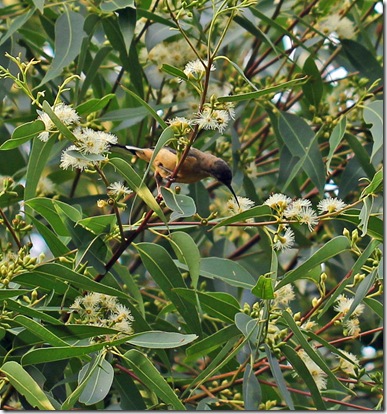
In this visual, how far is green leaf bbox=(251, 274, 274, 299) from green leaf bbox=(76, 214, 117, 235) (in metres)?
0.45

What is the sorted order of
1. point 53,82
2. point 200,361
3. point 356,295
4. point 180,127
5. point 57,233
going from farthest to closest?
point 200,361 < point 53,82 < point 57,233 < point 356,295 < point 180,127

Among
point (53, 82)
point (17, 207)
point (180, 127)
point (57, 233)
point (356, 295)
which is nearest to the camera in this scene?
point (180, 127)

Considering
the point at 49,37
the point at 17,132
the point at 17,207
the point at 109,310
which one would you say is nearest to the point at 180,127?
the point at 17,132

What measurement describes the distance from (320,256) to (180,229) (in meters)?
0.73

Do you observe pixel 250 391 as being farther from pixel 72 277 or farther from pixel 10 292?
pixel 10 292

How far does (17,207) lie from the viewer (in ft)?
10.3

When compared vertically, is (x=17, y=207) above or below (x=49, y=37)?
below

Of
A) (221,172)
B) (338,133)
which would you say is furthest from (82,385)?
(338,133)

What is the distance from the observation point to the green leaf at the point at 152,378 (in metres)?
2.14

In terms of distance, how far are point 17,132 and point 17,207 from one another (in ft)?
3.32

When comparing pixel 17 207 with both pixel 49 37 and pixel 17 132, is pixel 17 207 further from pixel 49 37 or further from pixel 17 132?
pixel 17 132

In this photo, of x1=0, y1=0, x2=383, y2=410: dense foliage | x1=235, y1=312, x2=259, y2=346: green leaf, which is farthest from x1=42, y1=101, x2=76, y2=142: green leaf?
x1=235, y1=312, x2=259, y2=346: green leaf

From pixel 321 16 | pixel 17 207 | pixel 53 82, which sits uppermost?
pixel 321 16

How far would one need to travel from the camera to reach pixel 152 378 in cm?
217
